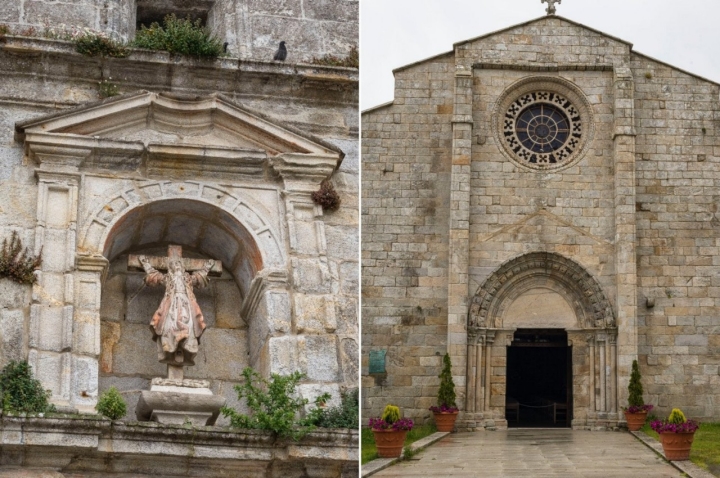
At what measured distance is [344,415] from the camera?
1305 cm

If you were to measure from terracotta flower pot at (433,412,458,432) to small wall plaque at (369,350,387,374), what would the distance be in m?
1.38

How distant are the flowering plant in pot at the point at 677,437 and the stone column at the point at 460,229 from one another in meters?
5.87

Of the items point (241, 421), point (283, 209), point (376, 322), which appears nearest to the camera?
point (241, 421)

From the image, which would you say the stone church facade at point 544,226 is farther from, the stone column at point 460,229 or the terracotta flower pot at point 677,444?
the terracotta flower pot at point 677,444

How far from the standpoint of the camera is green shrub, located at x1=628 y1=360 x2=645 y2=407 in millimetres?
24250

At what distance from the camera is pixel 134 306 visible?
14367mm

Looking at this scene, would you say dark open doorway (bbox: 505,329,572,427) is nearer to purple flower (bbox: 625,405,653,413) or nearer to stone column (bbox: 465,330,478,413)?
stone column (bbox: 465,330,478,413)

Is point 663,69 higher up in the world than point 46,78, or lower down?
higher up

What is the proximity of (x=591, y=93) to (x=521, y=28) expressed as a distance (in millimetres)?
1694

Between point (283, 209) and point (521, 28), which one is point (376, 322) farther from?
point (283, 209)

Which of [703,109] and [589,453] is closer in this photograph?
[589,453]

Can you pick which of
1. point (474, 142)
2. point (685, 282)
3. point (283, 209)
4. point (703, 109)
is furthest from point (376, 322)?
point (283, 209)

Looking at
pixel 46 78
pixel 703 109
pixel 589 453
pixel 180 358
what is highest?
pixel 703 109

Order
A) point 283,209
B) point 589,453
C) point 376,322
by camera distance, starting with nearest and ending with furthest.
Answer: point 283,209, point 589,453, point 376,322
